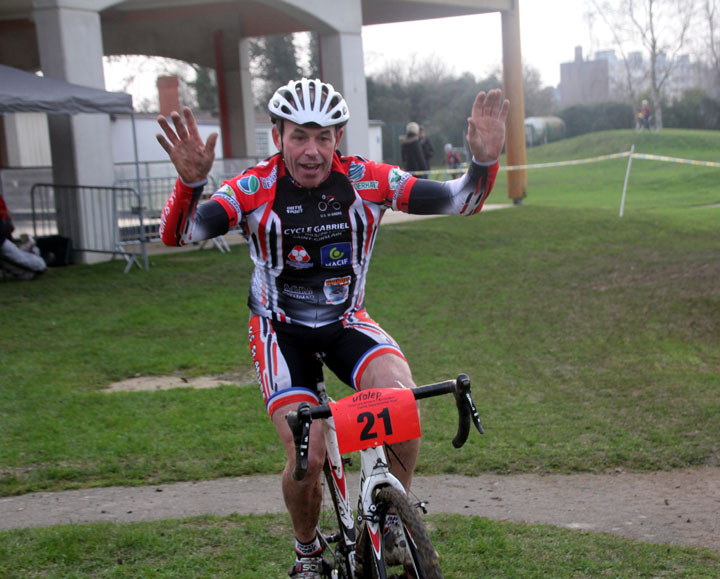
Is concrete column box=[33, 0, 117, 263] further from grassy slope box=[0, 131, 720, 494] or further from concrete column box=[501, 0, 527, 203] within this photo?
concrete column box=[501, 0, 527, 203]

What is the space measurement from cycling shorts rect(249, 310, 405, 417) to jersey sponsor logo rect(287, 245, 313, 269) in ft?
0.87

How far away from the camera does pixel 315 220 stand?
3568mm

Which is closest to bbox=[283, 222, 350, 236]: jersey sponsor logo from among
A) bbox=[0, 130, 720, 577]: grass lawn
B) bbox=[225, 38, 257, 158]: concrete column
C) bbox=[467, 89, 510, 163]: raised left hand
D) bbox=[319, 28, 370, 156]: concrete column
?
bbox=[467, 89, 510, 163]: raised left hand

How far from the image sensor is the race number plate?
298 cm

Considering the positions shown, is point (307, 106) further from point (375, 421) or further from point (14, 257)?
point (14, 257)

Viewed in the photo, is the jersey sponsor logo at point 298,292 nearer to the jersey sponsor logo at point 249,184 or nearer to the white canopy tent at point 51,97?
the jersey sponsor logo at point 249,184

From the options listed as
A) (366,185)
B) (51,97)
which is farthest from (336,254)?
(51,97)

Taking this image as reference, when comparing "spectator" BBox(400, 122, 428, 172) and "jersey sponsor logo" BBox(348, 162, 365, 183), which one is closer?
"jersey sponsor logo" BBox(348, 162, 365, 183)

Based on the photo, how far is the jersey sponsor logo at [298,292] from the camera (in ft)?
11.8

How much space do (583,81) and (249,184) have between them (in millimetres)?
80344

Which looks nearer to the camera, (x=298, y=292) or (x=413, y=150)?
(x=298, y=292)

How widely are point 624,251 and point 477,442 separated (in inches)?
381

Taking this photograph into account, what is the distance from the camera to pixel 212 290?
38.5 feet

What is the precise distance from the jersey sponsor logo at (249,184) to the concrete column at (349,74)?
44.5ft
